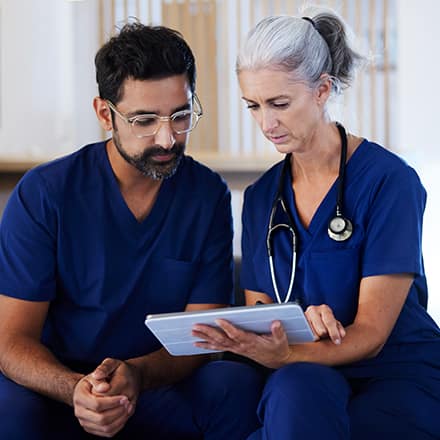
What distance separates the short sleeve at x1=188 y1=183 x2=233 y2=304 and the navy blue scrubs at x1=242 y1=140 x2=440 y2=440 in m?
0.09

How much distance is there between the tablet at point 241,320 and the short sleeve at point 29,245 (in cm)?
42

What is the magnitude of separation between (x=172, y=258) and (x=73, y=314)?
25 centimetres

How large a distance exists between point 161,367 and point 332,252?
0.43 metres

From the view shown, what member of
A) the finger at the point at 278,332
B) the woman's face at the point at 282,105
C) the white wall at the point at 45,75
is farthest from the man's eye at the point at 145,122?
the white wall at the point at 45,75

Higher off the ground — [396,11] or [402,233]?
[396,11]

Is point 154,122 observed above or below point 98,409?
above

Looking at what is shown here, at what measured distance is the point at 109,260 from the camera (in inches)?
77.2

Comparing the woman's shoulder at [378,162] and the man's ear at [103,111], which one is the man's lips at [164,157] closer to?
the man's ear at [103,111]

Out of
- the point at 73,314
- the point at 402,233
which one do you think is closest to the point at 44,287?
the point at 73,314

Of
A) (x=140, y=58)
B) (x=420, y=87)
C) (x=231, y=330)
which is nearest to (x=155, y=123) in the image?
(x=140, y=58)

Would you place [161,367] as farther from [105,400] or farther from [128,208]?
[128,208]

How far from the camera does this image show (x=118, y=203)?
6.56 ft

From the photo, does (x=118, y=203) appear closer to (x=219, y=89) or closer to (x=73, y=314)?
(x=73, y=314)

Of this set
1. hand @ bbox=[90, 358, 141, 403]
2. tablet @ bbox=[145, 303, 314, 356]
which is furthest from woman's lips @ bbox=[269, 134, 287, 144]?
hand @ bbox=[90, 358, 141, 403]
